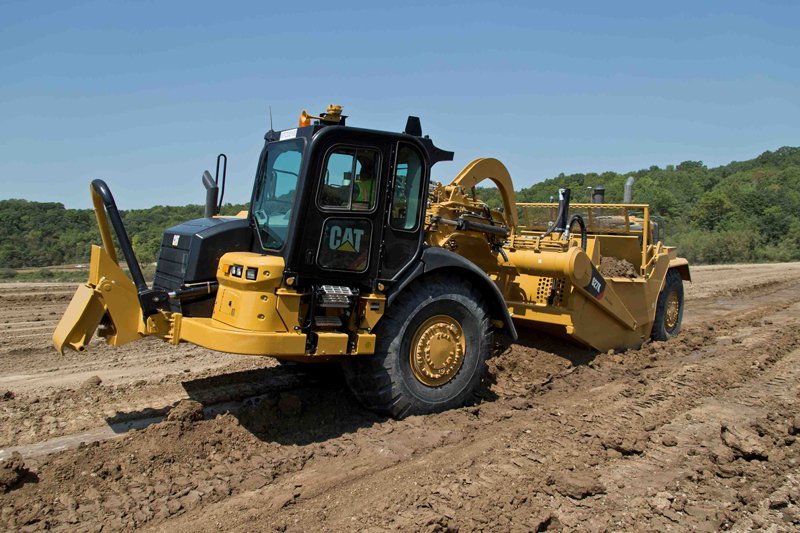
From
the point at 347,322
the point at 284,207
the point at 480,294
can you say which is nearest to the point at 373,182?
the point at 284,207

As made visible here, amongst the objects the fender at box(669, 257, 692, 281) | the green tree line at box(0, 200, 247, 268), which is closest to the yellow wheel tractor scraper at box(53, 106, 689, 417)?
the fender at box(669, 257, 692, 281)

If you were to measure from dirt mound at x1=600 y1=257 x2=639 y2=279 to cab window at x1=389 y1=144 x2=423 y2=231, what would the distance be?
4.01m

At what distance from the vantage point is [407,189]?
5145 mm

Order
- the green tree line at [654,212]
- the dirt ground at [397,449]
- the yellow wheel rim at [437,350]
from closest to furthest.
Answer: the dirt ground at [397,449]
the yellow wheel rim at [437,350]
the green tree line at [654,212]

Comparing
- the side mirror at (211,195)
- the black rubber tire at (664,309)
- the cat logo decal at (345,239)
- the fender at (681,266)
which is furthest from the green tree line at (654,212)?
the cat logo decal at (345,239)

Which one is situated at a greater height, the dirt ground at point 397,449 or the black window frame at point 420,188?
the black window frame at point 420,188

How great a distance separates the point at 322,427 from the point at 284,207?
68.9 inches

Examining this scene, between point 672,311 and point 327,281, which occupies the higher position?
point 327,281

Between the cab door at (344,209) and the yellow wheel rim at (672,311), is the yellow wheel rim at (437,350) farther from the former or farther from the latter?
the yellow wheel rim at (672,311)

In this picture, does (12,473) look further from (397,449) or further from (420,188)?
(420,188)

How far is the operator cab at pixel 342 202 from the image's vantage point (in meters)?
4.66

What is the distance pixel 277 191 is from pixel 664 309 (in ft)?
19.8

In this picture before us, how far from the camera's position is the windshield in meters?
4.85

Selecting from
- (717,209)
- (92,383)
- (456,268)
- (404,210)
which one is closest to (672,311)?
(456,268)
